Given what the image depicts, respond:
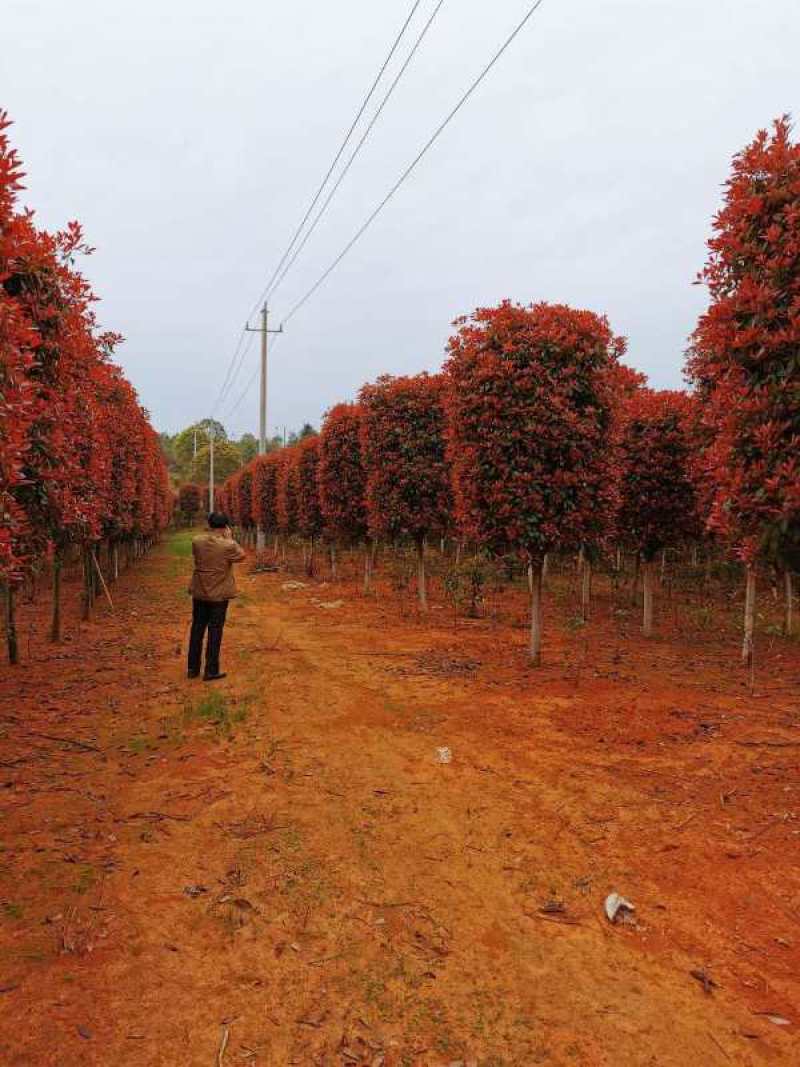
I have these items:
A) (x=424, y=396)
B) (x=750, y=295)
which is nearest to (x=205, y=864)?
(x=750, y=295)

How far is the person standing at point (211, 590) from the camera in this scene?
26.8ft

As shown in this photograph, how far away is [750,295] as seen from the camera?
17.1ft

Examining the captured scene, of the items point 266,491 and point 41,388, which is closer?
point 41,388

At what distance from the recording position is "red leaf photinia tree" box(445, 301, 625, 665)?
7.93 meters

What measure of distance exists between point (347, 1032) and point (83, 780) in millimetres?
3425

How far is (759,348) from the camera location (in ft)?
17.3

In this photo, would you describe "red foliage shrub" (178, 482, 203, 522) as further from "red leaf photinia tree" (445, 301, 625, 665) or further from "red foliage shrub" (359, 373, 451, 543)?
"red leaf photinia tree" (445, 301, 625, 665)

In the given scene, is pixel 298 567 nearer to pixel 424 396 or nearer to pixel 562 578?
pixel 562 578

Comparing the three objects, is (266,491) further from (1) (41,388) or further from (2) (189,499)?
(2) (189,499)

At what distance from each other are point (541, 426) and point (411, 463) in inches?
216

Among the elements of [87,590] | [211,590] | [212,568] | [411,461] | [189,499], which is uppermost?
[189,499]

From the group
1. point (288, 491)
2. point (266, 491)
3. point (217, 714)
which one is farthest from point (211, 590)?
point (266, 491)

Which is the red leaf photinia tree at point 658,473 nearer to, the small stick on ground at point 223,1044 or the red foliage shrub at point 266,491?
the small stick on ground at point 223,1044

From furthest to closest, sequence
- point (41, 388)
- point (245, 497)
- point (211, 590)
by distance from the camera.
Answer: point (245, 497) → point (211, 590) → point (41, 388)
